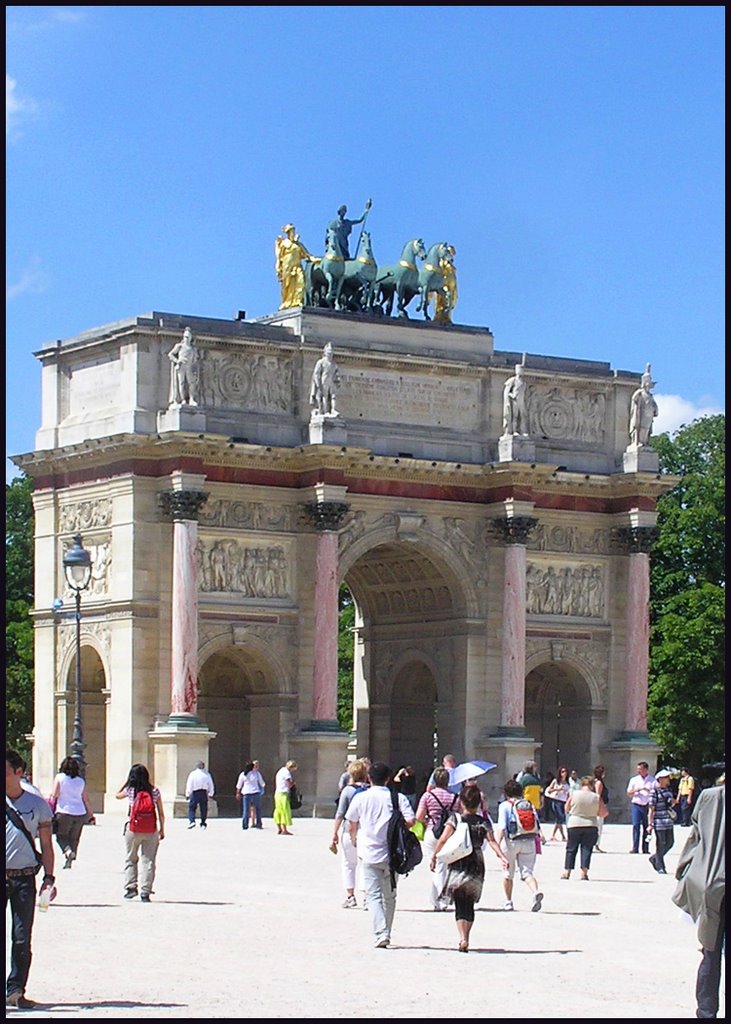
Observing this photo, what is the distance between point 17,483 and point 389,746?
28.3 meters

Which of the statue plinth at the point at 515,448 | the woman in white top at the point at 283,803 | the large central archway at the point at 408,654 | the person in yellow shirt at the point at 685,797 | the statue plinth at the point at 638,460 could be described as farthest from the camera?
the statue plinth at the point at 638,460

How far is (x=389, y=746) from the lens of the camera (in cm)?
6656

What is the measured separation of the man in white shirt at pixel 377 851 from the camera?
25766mm

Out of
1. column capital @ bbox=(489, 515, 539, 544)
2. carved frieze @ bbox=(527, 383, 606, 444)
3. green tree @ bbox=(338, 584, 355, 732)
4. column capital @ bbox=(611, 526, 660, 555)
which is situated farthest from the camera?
green tree @ bbox=(338, 584, 355, 732)

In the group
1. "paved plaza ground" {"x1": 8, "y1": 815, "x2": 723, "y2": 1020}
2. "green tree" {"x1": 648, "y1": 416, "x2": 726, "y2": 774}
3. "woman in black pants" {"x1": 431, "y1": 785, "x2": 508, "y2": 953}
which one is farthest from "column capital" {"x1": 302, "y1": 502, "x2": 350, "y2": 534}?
"woman in black pants" {"x1": 431, "y1": 785, "x2": 508, "y2": 953}

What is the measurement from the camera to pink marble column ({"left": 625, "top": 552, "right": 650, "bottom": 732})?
64.4 metres

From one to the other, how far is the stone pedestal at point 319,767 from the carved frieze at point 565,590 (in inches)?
275

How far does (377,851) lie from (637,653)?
127 feet

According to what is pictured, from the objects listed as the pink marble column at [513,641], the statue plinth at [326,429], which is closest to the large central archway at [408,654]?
the pink marble column at [513,641]

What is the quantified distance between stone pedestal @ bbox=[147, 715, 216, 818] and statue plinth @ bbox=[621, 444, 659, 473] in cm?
1336

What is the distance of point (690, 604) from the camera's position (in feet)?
251

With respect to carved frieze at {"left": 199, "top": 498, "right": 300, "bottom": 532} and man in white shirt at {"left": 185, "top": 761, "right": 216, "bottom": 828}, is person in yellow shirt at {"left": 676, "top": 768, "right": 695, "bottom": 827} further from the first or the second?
carved frieze at {"left": 199, "top": 498, "right": 300, "bottom": 532}

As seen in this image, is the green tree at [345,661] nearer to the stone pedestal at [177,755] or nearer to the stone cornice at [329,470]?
the stone cornice at [329,470]

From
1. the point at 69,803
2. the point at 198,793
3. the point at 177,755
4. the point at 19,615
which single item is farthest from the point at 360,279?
the point at 69,803
